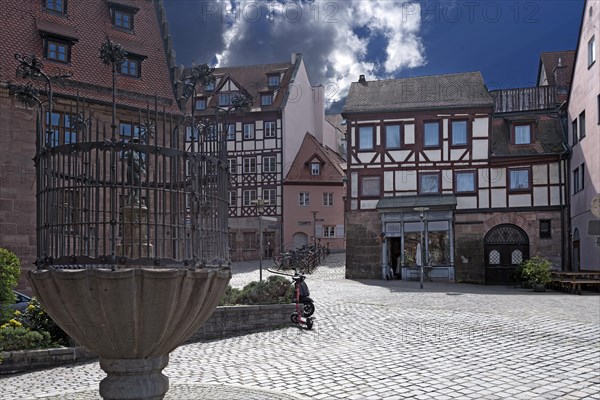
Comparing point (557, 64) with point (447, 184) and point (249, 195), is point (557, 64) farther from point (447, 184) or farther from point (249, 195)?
point (249, 195)

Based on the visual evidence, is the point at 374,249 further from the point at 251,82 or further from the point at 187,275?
the point at 187,275

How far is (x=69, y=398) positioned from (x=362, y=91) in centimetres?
2914

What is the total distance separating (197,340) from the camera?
12453 mm

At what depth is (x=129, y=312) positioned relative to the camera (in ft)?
17.1

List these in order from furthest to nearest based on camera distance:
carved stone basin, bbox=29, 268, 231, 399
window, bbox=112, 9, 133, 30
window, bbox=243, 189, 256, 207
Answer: window, bbox=243, 189, 256, 207 < window, bbox=112, 9, 133, 30 < carved stone basin, bbox=29, 268, 231, 399

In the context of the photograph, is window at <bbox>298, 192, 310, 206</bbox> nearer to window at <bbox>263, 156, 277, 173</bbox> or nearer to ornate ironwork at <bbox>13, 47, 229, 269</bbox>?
window at <bbox>263, 156, 277, 173</bbox>

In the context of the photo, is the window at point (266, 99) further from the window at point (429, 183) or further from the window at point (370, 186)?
the window at point (429, 183)

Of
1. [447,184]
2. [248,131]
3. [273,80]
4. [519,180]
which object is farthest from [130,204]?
[273,80]

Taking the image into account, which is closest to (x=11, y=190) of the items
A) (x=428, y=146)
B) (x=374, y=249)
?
(x=374, y=249)

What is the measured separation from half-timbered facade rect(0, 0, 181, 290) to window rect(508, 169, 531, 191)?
Answer: 1638 cm

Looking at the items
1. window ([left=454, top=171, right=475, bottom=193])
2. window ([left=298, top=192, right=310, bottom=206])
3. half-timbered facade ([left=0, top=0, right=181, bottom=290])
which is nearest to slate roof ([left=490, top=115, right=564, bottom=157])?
window ([left=454, top=171, right=475, bottom=193])

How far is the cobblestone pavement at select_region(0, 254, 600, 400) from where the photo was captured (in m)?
7.90

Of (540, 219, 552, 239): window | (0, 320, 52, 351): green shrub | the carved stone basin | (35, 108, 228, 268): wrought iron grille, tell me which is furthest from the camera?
(540, 219, 552, 239): window

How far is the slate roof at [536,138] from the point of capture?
31.7 meters
